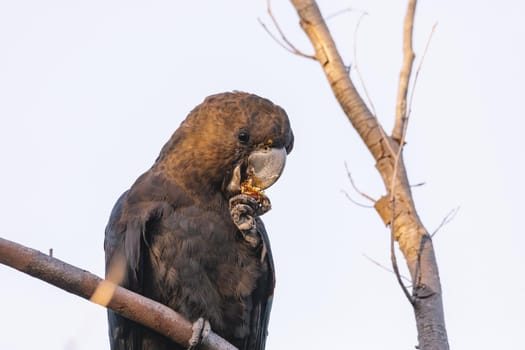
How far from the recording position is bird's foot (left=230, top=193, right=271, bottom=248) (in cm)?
463

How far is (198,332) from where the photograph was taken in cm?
413

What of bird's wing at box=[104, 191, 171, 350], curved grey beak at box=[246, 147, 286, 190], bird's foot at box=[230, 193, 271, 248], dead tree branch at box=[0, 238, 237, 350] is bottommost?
dead tree branch at box=[0, 238, 237, 350]

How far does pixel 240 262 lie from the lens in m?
4.73

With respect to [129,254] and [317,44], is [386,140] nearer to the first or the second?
[317,44]

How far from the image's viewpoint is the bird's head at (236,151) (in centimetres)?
482

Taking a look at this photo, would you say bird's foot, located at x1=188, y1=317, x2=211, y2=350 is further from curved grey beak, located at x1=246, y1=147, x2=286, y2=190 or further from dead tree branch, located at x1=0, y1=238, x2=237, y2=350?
curved grey beak, located at x1=246, y1=147, x2=286, y2=190

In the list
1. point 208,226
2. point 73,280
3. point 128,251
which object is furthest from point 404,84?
point 73,280

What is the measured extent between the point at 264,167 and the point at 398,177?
2.63 feet

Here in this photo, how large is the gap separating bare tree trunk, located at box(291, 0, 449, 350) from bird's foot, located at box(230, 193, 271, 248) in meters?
0.67

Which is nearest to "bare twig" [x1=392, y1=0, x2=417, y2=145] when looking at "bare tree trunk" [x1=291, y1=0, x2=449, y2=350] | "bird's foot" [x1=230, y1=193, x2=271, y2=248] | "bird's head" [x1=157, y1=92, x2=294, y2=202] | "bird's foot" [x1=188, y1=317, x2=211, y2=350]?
"bare tree trunk" [x1=291, y1=0, x2=449, y2=350]

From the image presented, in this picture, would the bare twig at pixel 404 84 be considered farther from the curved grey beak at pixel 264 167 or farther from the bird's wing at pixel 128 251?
the bird's wing at pixel 128 251

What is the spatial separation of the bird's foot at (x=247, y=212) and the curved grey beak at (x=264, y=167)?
16cm

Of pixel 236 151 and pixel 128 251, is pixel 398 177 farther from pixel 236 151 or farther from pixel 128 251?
pixel 128 251

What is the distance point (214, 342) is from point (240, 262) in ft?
2.51
